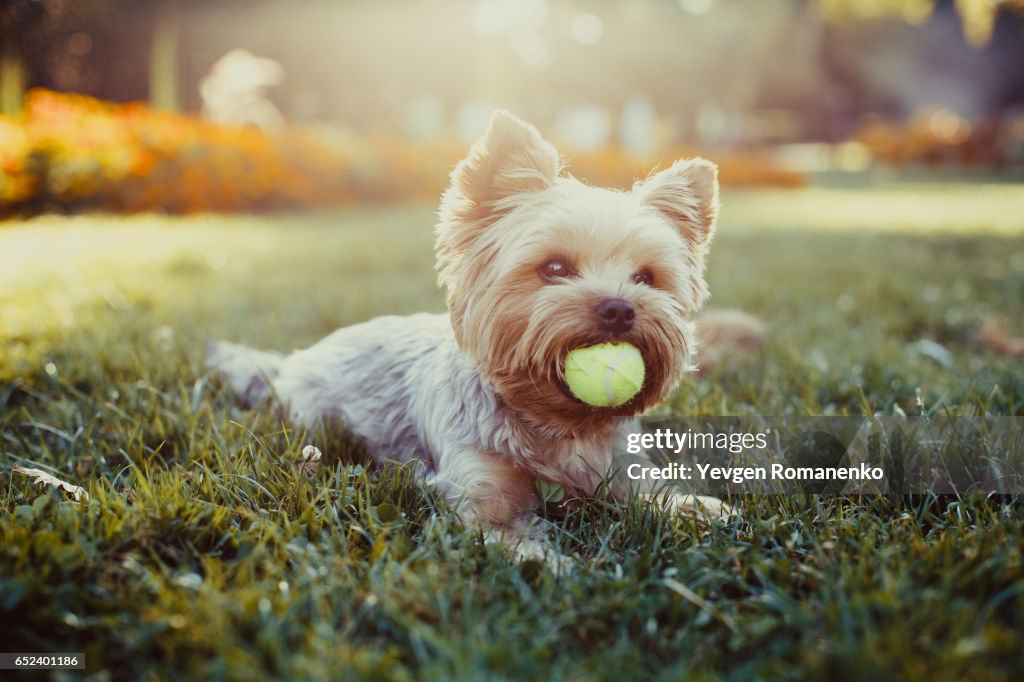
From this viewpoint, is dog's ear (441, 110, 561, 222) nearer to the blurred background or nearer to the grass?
the grass

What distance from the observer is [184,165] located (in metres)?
12.9

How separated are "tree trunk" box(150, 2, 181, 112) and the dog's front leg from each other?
73.8 ft

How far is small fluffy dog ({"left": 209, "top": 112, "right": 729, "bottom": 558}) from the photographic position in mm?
2844

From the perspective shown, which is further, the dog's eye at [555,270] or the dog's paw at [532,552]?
the dog's eye at [555,270]

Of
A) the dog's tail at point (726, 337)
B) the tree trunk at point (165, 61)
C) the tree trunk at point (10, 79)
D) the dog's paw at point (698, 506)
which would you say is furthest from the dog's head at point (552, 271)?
the tree trunk at point (165, 61)

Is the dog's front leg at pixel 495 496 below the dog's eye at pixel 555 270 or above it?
below

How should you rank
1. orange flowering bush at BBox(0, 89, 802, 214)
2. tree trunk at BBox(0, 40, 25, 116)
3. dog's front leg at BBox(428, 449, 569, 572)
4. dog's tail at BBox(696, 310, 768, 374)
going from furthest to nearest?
tree trunk at BBox(0, 40, 25, 116) → orange flowering bush at BBox(0, 89, 802, 214) → dog's tail at BBox(696, 310, 768, 374) → dog's front leg at BBox(428, 449, 569, 572)

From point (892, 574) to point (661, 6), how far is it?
120ft

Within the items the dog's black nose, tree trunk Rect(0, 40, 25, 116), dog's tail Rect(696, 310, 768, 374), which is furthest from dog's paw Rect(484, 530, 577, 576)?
tree trunk Rect(0, 40, 25, 116)

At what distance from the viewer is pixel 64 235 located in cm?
967

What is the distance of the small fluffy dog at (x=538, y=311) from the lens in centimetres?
284

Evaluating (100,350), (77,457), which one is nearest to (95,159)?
(100,350)

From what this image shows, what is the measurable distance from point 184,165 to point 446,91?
2661cm

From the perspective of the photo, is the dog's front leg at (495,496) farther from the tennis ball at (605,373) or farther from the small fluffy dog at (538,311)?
the tennis ball at (605,373)
